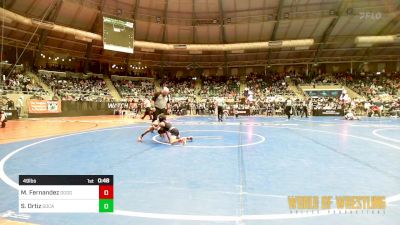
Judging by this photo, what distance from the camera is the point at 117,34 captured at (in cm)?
3161

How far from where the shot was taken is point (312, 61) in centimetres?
4447

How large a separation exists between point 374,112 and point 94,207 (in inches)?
1324

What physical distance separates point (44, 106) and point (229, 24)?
24.4m

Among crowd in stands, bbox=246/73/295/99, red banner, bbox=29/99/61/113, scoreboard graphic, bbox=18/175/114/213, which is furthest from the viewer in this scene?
crowd in stands, bbox=246/73/295/99

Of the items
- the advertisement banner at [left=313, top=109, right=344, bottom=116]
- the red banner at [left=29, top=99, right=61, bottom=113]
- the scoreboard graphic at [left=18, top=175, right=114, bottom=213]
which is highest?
the red banner at [left=29, top=99, right=61, bottom=113]

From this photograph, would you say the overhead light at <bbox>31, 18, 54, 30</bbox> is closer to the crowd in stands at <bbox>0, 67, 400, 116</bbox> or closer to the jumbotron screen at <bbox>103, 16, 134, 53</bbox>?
the jumbotron screen at <bbox>103, 16, 134, 53</bbox>

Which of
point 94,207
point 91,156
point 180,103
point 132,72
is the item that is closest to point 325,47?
point 180,103

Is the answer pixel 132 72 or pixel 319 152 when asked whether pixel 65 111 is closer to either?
pixel 132 72

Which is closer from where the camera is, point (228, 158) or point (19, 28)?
point (228, 158)

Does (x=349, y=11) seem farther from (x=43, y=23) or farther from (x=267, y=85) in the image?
(x=43, y=23)

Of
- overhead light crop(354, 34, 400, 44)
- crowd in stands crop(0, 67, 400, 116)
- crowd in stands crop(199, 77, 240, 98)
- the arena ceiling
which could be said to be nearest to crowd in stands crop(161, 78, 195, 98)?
crowd in stands crop(0, 67, 400, 116)

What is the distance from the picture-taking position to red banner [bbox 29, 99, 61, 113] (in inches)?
1009

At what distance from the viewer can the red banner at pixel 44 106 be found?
2564 cm

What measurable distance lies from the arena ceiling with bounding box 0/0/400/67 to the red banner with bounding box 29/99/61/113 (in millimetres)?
9897
